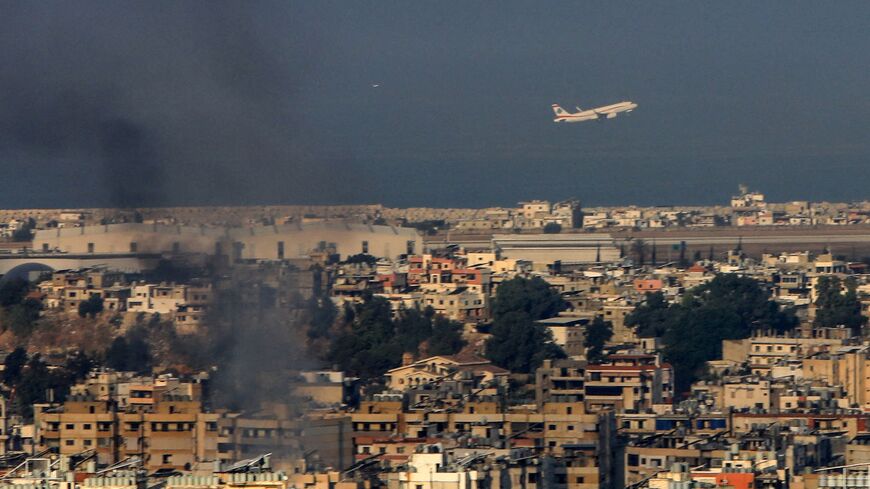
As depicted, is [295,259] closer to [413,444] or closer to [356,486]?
[413,444]

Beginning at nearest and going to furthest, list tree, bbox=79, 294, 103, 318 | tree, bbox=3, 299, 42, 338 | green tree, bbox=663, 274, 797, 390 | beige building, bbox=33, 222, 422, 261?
1. beige building, bbox=33, 222, 422, 261
2. green tree, bbox=663, 274, 797, 390
3. tree, bbox=3, 299, 42, 338
4. tree, bbox=79, 294, 103, 318

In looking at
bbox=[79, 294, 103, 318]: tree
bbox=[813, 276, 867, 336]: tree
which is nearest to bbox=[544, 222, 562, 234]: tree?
bbox=[813, 276, 867, 336]: tree

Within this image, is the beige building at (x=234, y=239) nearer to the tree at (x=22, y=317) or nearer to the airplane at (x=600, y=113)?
the tree at (x=22, y=317)

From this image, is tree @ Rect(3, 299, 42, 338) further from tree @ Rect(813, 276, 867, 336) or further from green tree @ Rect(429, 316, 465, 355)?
tree @ Rect(813, 276, 867, 336)

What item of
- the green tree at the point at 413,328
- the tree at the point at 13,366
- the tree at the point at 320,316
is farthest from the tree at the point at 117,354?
the green tree at the point at 413,328

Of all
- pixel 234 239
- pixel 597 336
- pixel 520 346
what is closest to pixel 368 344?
pixel 520 346

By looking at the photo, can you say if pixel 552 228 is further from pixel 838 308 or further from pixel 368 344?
pixel 368 344

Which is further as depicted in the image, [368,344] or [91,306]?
[91,306]
